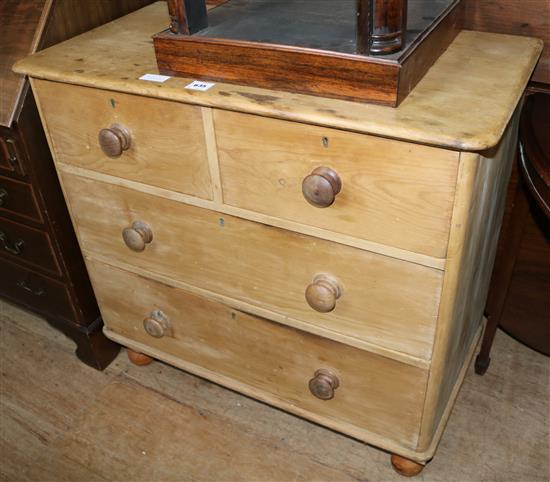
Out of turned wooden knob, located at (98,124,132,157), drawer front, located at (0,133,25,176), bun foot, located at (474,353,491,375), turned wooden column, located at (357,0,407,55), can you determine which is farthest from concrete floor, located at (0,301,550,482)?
turned wooden column, located at (357,0,407,55)

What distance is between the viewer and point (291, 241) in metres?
1.22

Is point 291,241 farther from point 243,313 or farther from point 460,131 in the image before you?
point 460,131

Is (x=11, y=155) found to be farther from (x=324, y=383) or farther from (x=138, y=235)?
(x=324, y=383)

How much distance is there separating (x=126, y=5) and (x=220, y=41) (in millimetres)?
624

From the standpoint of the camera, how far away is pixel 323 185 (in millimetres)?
1062

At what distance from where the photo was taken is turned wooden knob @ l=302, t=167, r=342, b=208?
1.06 meters

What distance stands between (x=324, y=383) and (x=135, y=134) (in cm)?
68

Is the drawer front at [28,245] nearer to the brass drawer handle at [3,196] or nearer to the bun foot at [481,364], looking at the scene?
the brass drawer handle at [3,196]

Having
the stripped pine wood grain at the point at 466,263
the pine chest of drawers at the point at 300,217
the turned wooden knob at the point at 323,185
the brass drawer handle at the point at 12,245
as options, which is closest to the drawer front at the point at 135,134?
the pine chest of drawers at the point at 300,217

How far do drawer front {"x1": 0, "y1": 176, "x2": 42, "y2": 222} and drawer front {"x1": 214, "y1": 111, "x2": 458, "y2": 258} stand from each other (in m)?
0.61

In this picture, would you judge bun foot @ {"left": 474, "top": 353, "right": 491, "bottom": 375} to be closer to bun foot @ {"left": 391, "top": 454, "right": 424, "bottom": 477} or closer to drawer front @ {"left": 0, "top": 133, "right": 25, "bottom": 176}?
bun foot @ {"left": 391, "top": 454, "right": 424, "bottom": 477}

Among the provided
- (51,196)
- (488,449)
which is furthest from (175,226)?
(488,449)

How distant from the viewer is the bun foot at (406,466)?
1.48 m

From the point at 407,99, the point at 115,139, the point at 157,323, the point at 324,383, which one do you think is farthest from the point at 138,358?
the point at 407,99
